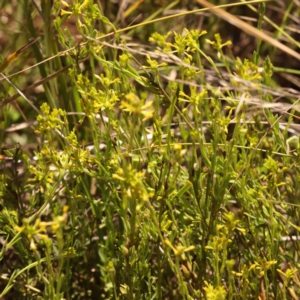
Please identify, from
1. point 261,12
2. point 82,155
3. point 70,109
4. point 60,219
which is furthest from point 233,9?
point 60,219

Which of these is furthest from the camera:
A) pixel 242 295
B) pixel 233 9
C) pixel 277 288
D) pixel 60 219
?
pixel 233 9

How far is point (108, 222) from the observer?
120 cm

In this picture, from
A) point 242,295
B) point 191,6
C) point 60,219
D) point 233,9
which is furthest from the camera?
point 233,9

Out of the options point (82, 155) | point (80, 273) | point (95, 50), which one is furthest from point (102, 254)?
point (95, 50)

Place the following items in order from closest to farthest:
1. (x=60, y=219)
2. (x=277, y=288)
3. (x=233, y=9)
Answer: (x=60, y=219) → (x=277, y=288) → (x=233, y=9)

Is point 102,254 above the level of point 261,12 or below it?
below

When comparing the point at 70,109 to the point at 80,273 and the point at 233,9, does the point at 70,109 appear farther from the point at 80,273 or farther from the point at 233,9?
the point at 233,9

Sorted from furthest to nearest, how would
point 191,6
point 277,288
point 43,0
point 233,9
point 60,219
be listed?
1. point 233,9
2. point 191,6
3. point 43,0
4. point 277,288
5. point 60,219

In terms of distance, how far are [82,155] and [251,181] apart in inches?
13.0

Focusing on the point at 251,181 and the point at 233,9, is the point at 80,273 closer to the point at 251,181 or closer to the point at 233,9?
the point at 251,181

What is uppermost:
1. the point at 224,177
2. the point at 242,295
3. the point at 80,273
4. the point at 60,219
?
the point at 60,219

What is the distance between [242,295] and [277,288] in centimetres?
14

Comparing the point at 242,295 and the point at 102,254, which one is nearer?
the point at 242,295

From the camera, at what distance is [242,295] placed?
0.99m
